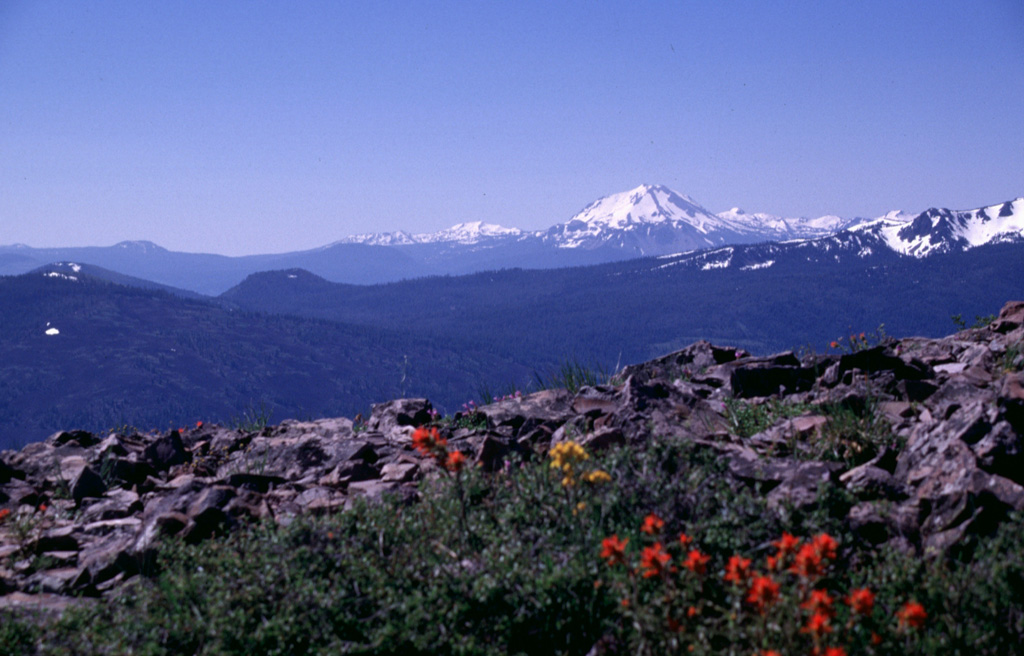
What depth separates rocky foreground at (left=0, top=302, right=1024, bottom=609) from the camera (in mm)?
4266

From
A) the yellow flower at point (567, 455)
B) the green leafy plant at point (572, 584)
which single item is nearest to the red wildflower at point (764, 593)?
the green leafy plant at point (572, 584)

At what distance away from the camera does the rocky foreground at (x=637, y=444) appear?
427 cm

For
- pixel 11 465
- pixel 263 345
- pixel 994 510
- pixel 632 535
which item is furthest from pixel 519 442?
pixel 263 345

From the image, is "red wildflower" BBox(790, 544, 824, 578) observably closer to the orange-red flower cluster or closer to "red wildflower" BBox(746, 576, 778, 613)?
"red wildflower" BBox(746, 576, 778, 613)

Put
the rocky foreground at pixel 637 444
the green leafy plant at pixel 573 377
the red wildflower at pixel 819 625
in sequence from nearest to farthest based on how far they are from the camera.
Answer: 1. the red wildflower at pixel 819 625
2. the rocky foreground at pixel 637 444
3. the green leafy plant at pixel 573 377

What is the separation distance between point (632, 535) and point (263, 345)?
8072 inches

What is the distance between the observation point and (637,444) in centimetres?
564

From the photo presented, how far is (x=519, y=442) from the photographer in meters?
6.45

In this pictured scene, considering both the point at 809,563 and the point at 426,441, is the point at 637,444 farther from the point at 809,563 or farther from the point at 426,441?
the point at 809,563

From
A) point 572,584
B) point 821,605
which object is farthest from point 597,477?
point 821,605

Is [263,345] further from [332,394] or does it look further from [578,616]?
[578,616]

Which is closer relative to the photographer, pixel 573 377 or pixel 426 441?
pixel 426 441

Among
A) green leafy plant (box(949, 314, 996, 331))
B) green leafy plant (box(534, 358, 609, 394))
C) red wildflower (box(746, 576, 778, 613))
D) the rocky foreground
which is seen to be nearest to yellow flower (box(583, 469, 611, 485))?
the rocky foreground

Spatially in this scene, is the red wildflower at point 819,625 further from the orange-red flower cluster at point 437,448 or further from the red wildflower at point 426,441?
the red wildflower at point 426,441
